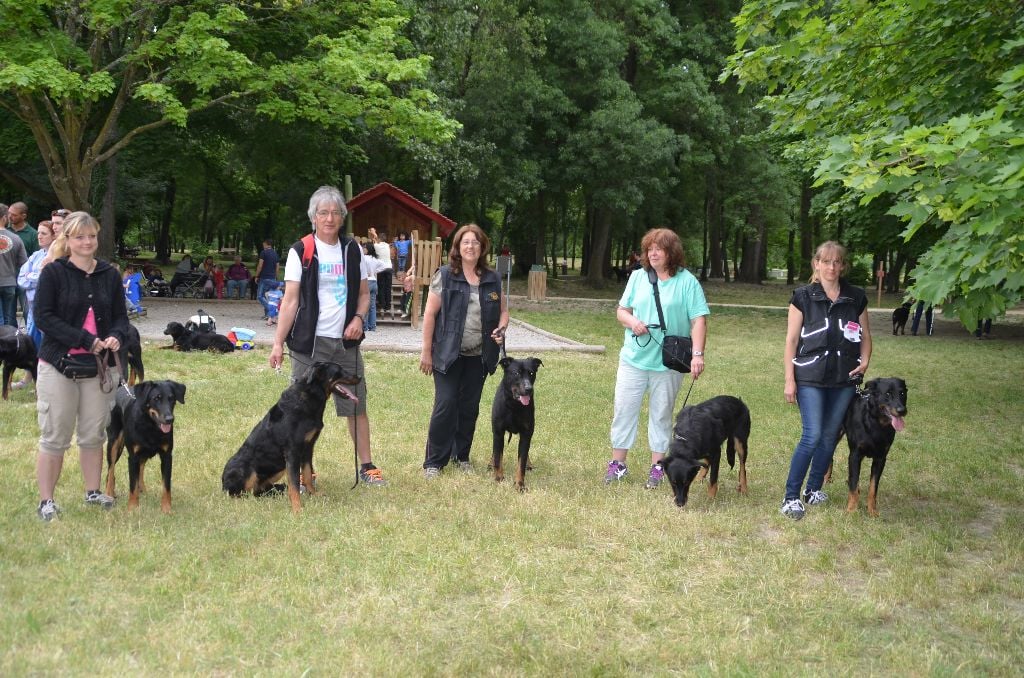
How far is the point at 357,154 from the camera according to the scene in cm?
2723

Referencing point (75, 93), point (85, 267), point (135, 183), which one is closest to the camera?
point (85, 267)

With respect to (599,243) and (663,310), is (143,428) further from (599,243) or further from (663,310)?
(599,243)

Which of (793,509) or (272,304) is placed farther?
(272,304)

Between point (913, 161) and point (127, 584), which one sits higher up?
point (913, 161)

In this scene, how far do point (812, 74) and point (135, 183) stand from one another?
28.3 m

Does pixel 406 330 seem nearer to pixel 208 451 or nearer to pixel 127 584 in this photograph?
pixel 208 451

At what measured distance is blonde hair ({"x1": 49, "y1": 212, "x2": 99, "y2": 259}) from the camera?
5.24m

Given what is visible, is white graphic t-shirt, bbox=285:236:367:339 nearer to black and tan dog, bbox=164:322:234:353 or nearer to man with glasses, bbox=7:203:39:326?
man with glasses, bbox=7:203:39:326

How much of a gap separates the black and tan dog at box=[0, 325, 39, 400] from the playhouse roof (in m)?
12.4

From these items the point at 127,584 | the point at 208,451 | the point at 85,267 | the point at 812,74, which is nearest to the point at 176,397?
the point at 85,267

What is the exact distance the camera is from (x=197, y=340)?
13.2 metres

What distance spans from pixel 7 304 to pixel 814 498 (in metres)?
8.76

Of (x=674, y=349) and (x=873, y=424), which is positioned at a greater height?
(x=674, y=349)

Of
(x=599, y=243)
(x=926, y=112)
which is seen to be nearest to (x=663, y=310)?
(x=926, y=112)
